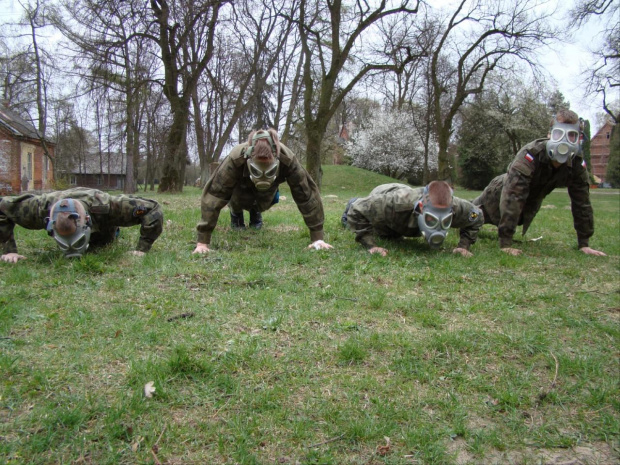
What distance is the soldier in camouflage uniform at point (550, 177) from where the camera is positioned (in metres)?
6.58

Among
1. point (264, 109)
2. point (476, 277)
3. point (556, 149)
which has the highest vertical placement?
point (264, 109)

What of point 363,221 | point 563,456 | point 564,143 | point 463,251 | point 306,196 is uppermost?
point 564,143

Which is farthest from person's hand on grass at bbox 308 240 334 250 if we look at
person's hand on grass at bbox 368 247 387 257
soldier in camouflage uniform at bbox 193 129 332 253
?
person's hand on grass at bbox 368 247 387 257

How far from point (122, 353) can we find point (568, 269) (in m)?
5.56

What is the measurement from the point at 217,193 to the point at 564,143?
16.7 feet

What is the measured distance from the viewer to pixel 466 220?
6.46 meters

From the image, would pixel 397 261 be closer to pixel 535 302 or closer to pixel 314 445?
pixel 535 302

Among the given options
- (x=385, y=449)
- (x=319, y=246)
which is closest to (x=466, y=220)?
(x=319, y=246)

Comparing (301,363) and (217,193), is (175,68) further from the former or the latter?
(301,363)

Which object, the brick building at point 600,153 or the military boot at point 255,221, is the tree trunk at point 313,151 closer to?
the military boot at point 255,221

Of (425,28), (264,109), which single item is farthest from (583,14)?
(264,109)

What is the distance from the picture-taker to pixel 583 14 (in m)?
20.7

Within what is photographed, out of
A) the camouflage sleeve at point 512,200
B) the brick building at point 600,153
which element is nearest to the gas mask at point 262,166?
the camouflage sleeve at point 512,200

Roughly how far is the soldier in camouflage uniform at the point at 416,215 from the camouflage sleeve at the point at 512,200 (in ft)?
1.96
